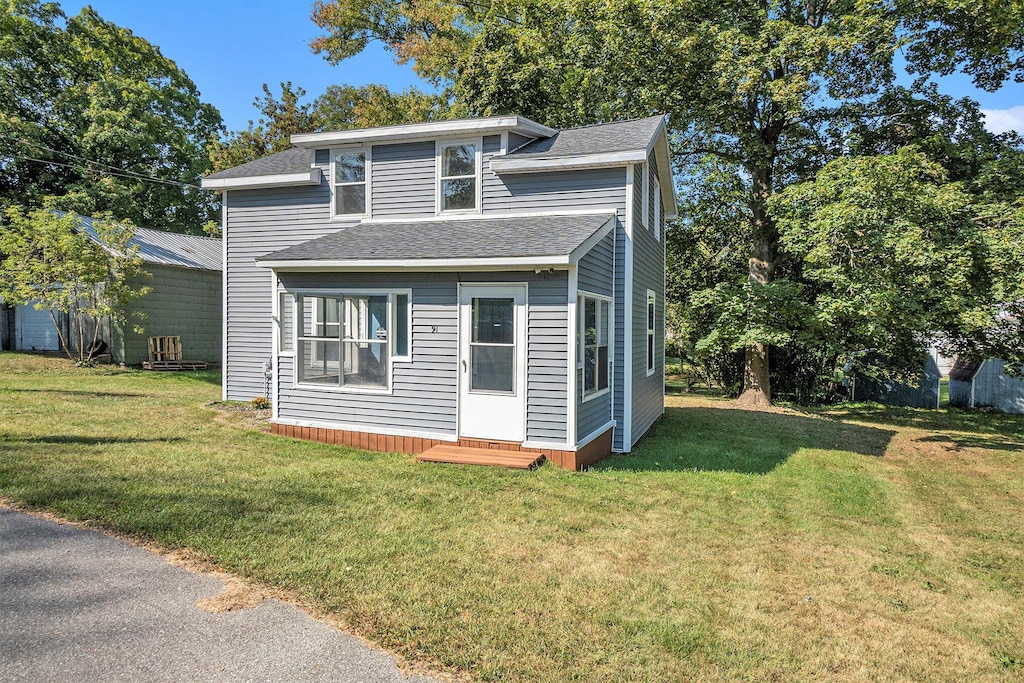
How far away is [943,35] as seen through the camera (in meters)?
13.2

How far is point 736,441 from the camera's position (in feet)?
33.1

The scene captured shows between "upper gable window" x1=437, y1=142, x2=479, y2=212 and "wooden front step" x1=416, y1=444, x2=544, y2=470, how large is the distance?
4197mm

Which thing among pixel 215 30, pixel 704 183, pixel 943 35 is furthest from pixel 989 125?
pixel 215 30

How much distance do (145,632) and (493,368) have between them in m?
5.03

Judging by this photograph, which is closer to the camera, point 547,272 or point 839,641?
point 839,641

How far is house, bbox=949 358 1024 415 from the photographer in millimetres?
16766

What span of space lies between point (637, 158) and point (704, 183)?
8195mm

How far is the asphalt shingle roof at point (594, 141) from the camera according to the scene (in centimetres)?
877

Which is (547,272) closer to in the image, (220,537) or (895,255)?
(220,537)

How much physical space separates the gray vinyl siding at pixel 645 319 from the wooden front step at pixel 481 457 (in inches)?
107

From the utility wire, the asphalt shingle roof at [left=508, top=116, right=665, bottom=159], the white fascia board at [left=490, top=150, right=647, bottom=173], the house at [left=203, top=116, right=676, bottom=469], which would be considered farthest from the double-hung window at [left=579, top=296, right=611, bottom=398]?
the utility wire

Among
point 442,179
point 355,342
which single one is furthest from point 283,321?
point 442,179

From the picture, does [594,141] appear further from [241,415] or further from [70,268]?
[70,268]

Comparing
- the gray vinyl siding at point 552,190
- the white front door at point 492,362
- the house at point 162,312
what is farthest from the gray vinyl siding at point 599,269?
the house at point 162,312
